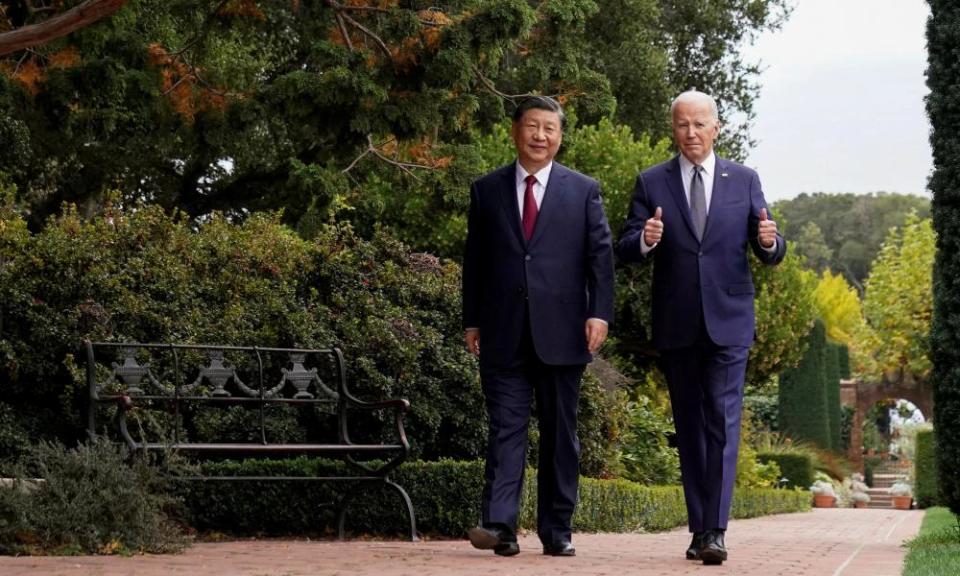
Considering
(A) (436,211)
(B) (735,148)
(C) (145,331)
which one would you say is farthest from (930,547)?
(B) (735,148)

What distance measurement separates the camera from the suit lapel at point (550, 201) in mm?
6031

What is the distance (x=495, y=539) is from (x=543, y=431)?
1.88 feet

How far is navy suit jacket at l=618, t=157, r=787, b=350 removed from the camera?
19.6 feet

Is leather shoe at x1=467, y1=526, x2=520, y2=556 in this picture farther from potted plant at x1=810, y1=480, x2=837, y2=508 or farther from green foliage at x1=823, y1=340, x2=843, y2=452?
green foliage at x1=823, y1=340, x2=843, y2=452

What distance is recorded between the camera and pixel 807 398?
36.5 metres

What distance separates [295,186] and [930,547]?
269 inches

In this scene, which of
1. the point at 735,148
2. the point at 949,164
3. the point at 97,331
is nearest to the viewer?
the point at 949,164

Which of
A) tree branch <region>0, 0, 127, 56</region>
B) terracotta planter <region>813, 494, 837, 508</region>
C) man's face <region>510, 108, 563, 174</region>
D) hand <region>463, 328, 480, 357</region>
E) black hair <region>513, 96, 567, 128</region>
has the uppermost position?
tree branch <region>0, 0, 127, 56</region>

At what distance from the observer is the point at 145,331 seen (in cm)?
888

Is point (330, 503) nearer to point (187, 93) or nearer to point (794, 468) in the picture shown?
point (187, 93)

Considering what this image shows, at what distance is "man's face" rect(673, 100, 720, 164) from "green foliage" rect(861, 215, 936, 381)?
3376 cm

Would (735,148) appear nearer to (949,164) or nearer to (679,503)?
(679,503)

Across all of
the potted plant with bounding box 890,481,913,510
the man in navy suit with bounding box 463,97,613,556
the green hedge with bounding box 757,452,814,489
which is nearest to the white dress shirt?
the man in navy suit with bounding box 463,97,613,556

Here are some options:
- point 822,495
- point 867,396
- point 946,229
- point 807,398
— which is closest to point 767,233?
point 946,229
